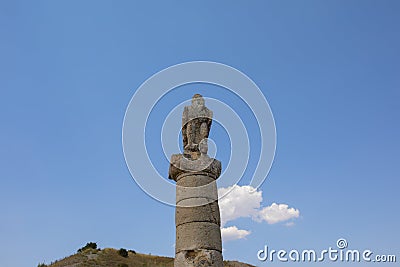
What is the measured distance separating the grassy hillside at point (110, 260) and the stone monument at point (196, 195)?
2349 centimetres

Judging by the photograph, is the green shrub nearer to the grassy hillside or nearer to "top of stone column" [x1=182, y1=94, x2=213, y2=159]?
the grassy hillside

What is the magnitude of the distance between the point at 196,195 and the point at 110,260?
2711 cm

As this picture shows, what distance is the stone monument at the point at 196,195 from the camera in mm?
8625

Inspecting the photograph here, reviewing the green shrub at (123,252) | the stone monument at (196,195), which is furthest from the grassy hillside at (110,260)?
the stone monument at (196,195)

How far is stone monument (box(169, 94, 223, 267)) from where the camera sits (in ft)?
28.3

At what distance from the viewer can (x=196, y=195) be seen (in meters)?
9.10

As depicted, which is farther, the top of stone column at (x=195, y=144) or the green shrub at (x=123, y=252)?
the green shrub at (x=123, y=252)

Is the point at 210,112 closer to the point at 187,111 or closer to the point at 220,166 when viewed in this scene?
the point at 187,111

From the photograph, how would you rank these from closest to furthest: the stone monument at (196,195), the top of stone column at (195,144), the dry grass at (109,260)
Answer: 1. the stone monument at (196,195)
2. the top of stone column at (195,144)
3. the dry grass at (109,260)

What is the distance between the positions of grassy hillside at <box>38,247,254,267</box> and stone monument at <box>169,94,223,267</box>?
925 inches

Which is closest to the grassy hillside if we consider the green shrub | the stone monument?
the green shrub

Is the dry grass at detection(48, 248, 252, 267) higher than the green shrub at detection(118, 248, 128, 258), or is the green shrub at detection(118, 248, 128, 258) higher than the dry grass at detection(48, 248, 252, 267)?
the green shrub at detection(118, 248, 128, 258)

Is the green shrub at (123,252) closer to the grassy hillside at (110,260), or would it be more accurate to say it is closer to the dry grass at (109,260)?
the grassy hillside at (110,260)

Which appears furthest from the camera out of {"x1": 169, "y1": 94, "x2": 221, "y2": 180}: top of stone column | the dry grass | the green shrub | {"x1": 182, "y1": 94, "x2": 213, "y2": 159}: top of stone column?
the green shrub
